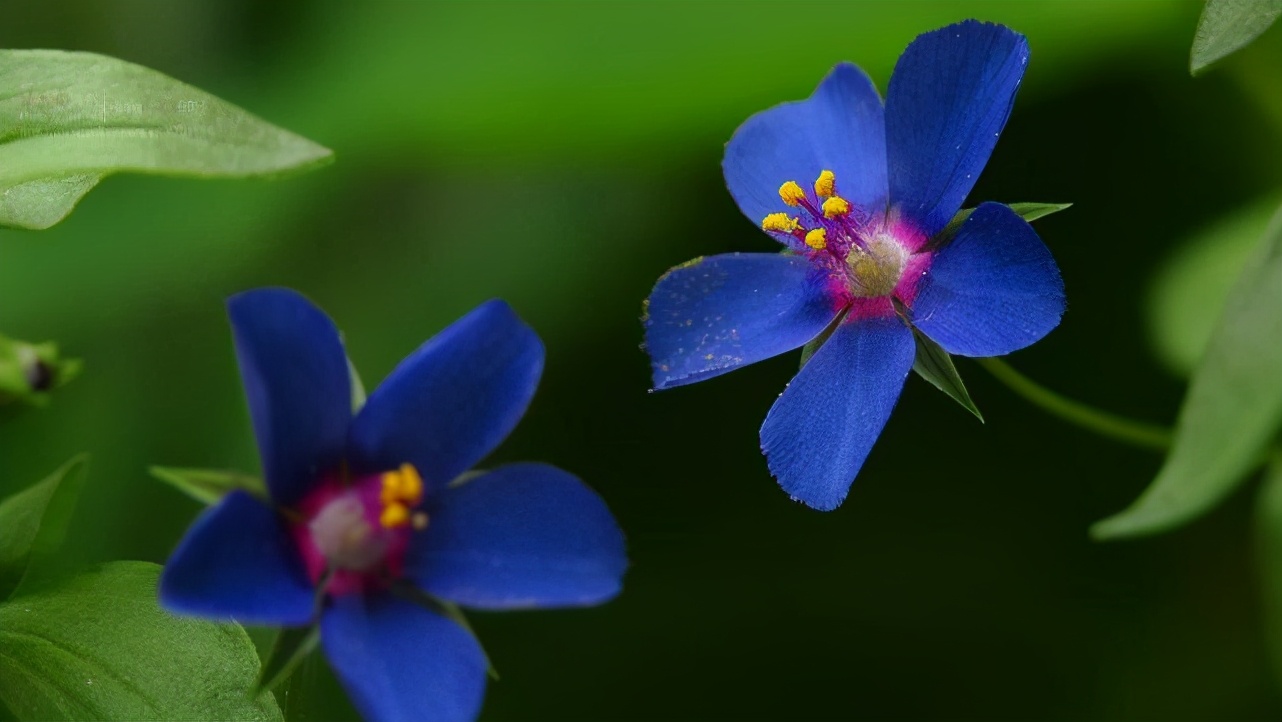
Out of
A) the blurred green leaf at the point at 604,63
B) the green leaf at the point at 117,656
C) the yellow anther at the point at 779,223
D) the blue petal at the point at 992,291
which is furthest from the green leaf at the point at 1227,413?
the blurred green leaf at the point at 604,63

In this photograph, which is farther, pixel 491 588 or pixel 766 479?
pixel 766 479

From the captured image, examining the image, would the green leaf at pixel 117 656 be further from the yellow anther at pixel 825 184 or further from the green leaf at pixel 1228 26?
the green leaf at pixel 1228 26

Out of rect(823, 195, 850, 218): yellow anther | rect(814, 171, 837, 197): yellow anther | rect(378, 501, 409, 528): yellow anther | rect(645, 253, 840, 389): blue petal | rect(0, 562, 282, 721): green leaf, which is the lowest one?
rect(0, 562, 282, 721): green leaf

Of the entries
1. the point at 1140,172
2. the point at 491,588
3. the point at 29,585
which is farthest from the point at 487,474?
the point at 1140,172

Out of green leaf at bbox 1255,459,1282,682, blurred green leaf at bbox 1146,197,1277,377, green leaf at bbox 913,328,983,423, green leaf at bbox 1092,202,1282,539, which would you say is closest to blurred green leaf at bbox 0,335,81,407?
green leaf at bbox 913,328,983,423

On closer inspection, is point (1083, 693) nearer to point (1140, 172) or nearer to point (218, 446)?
point (1140, 172)

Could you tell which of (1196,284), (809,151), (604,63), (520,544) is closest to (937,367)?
(809,151)

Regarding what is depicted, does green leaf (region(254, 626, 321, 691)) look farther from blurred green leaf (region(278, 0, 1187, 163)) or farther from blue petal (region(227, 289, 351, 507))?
blurred green leaf (region(278, 0, 1187, 163))
